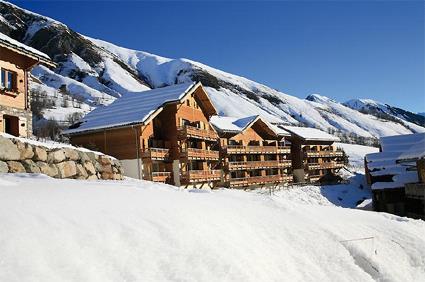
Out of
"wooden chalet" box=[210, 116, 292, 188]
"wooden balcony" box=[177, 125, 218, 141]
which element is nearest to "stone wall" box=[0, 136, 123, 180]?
"wooden balcony" box=[177, 125, 218, 141]

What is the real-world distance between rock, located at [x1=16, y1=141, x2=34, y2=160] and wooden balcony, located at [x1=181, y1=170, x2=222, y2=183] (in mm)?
22586

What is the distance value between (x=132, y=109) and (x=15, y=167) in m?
22.6

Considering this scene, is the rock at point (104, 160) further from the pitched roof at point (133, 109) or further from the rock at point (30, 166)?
the pitched roof at point (133, 109)

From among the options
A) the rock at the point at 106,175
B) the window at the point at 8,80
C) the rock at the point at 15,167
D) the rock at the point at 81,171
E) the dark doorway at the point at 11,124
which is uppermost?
the window at the point at 8,80

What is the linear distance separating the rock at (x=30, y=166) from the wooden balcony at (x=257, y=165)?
34599 millimetres

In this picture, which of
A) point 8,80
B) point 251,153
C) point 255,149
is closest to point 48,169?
point 8,80

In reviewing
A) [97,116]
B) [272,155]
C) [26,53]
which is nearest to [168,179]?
[97,116]

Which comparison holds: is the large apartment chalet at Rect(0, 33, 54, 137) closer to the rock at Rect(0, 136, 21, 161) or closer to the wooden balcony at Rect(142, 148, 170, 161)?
the rock at Rect(0, 136, 21, 161)

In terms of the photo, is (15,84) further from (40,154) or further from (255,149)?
(255,149)

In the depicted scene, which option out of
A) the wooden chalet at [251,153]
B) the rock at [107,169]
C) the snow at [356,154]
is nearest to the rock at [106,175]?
the rock at [107,169]

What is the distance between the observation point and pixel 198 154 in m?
37.3

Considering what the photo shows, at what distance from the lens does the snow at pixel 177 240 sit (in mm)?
5223

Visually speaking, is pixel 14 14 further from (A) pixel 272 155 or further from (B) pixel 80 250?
(B) pixel 80 250

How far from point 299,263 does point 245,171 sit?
142ft
